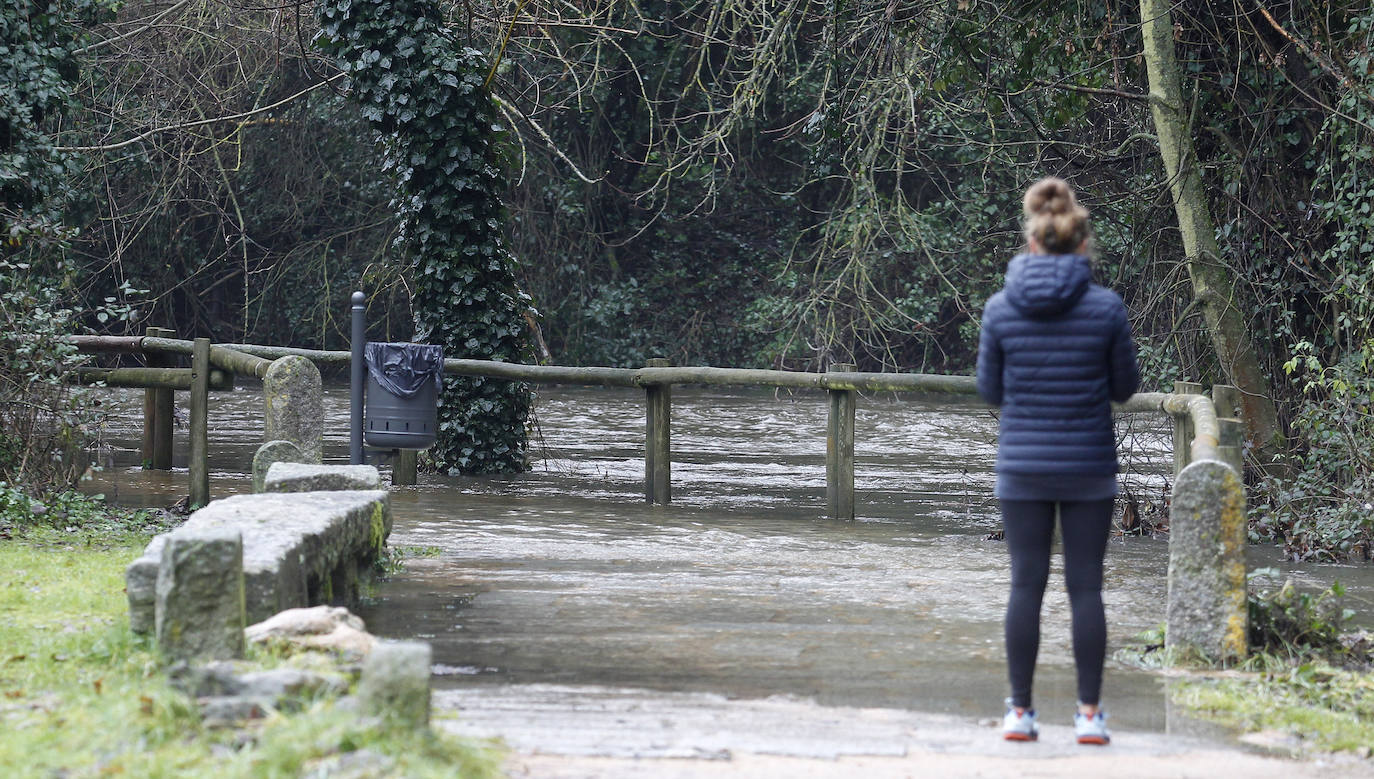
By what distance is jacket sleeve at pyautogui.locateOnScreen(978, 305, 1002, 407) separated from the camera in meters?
4.54

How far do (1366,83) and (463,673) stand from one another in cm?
644

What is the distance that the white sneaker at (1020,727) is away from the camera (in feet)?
14.1

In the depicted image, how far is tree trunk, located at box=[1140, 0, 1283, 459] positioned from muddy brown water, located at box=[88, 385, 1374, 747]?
0.93 m

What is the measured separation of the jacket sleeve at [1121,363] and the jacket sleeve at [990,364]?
32 cm

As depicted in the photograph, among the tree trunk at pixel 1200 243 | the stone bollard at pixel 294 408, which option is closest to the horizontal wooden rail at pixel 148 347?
the stone bollard at pixel 294 408

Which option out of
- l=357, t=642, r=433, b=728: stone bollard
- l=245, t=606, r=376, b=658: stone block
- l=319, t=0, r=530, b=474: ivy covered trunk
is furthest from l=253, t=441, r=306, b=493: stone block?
l=319, t=0, r=530, b=474: ivy covered trunk

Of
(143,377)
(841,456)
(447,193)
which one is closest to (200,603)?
(841,456)

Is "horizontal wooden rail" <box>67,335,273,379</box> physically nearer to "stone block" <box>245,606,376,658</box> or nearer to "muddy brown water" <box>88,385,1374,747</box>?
"muddy brown water" <box>88,385,1374,747</box>

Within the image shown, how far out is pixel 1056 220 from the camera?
4.41m

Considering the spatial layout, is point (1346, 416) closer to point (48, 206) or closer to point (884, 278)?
point (48, 206)

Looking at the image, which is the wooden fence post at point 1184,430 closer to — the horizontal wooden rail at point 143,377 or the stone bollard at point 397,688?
the stone bollard at point 397,688

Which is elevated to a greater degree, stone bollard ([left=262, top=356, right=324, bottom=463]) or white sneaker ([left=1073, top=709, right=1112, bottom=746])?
stone bollard ([left=262, top=356, right=324, bottom=463])

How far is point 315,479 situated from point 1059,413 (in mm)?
3505

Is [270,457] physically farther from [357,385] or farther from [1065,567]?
[1065,567]
